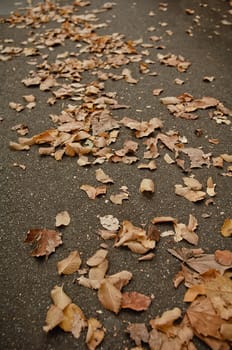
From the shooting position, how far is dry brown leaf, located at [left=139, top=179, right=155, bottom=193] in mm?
2311

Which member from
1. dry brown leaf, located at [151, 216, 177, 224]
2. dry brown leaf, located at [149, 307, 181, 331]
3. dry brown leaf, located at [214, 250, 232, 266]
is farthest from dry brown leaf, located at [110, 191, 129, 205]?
dry brown leaf, located at [149, 307, 181, 331]

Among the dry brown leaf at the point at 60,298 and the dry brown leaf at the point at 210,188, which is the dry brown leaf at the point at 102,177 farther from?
the dry brown leaf at the point at 60,298

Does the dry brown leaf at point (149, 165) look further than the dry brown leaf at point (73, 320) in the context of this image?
Yes

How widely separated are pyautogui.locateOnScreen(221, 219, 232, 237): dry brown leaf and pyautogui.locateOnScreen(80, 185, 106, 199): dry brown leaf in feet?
2.85

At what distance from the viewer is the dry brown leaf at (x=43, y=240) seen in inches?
77.1

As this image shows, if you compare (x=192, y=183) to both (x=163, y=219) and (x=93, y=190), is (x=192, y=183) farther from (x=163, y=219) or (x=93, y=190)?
(x=93, y=190)

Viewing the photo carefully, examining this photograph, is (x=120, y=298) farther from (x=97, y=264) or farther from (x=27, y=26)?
(x=27, y=26)

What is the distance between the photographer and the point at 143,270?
1.87m

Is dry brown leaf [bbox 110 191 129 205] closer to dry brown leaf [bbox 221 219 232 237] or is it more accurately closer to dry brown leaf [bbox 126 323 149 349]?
dry brown leaf [bbox 221 219 232 237]

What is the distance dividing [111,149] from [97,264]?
1095mm

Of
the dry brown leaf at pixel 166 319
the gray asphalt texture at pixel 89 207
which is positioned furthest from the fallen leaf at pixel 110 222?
the dry brown leaf at pixel 166 319

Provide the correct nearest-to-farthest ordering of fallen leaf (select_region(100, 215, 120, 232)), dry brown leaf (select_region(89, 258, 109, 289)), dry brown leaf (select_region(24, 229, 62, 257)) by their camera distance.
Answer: dry brown leaf (select_region(89, 258, 109, 289)) < dry brown leaf (select_region(24, 229, 62, 257)) < fallen leaf (select_region(100, 215, 120, 232))

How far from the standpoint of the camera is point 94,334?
1597 mm

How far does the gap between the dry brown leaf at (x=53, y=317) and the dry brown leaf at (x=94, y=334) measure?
0.16 meters
